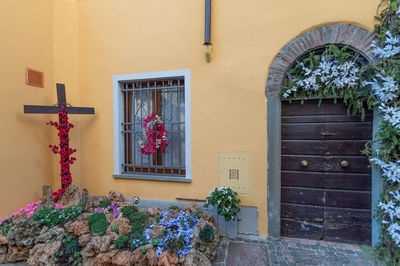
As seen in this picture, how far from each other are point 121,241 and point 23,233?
4.64ft

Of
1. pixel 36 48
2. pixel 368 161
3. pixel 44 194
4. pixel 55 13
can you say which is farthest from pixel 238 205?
pixel 55 13

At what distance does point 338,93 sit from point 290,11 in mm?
1414

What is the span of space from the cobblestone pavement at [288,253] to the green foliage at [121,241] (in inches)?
46.4

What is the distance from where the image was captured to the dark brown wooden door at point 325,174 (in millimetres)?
2941

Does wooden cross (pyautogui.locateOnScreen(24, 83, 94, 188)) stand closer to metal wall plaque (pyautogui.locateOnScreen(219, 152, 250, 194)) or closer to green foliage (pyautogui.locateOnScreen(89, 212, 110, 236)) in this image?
green foliage (pyautogui.locateOnScreen(89, 212, 110, 236))

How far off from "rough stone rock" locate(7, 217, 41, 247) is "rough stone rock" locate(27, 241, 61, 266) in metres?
0.17

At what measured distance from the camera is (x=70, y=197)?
11.3 ft

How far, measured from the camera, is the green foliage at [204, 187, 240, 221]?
2.92 metres

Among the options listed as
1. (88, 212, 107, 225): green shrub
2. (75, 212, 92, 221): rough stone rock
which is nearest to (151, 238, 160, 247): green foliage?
(88, 212, 107, 225): green shrub

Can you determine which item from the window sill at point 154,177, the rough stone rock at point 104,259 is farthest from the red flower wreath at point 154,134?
the rough stone rock at point 104,259

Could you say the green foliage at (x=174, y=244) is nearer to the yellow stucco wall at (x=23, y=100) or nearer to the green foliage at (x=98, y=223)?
the green foliage at (x=98, y=223)

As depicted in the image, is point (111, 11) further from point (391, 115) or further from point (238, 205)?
point (391, 115)

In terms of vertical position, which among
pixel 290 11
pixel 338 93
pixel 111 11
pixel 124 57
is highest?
pixel 111 11

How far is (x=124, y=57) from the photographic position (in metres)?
3.74
